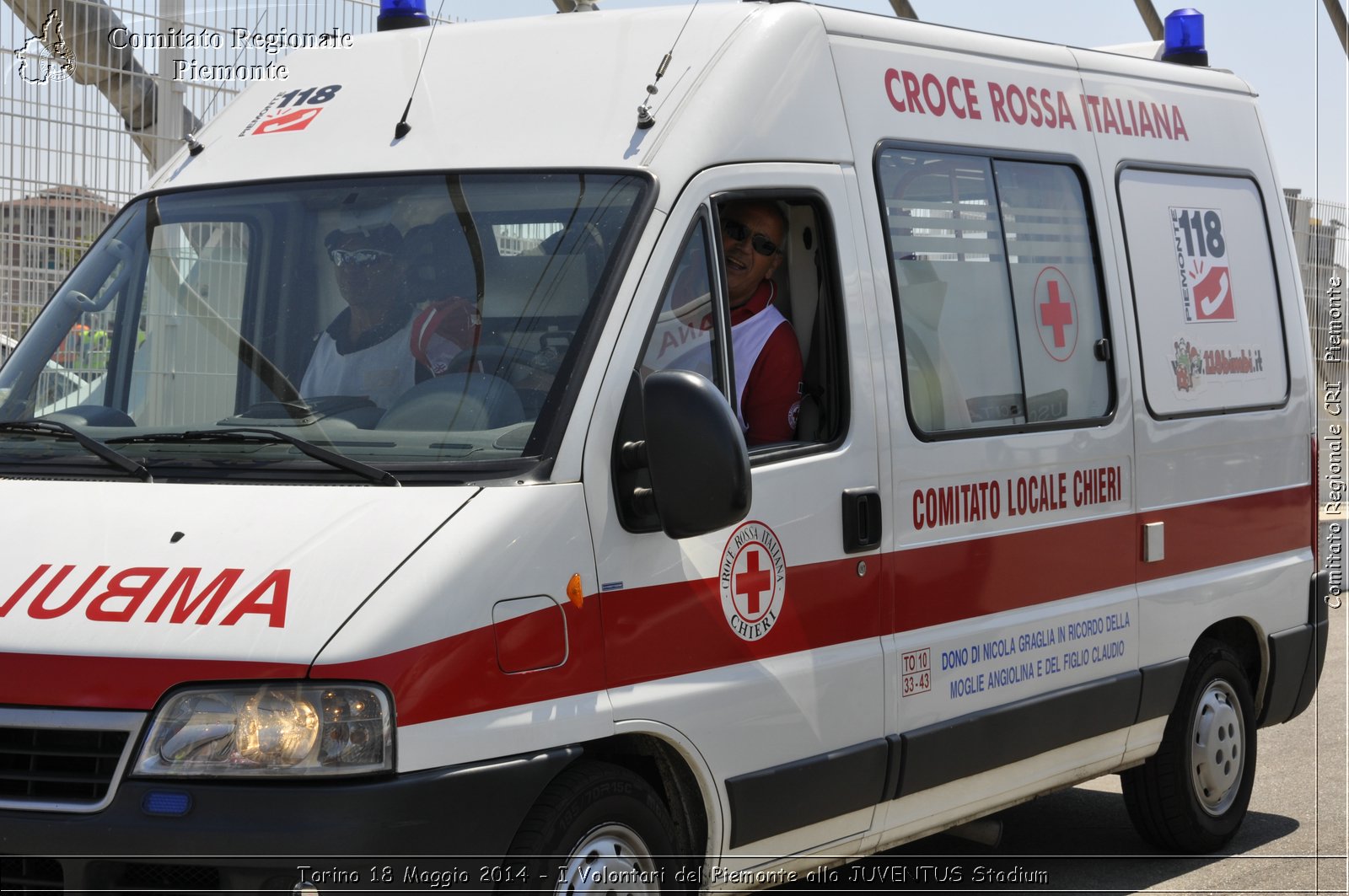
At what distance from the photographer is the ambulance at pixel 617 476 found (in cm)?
368

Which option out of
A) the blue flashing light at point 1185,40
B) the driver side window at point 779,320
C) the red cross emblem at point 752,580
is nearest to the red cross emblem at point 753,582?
the red cross emblem at point 752,580

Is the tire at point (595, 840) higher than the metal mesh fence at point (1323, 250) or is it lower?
lower

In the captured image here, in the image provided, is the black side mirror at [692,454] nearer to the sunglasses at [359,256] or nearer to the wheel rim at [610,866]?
the wheel rim at [610,866]

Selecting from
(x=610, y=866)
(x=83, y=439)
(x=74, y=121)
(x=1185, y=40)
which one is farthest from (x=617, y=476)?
(x=74, y=121)

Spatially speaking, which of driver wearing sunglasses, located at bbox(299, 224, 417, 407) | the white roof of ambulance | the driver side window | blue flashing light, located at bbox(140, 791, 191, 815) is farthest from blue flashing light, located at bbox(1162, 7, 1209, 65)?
blue flashing light, located at bbox(140, 791, 191, 815)

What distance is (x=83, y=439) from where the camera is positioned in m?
4.35

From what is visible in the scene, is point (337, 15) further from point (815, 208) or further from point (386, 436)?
point (386, 436)

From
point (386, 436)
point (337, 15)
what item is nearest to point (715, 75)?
point (386, 436)

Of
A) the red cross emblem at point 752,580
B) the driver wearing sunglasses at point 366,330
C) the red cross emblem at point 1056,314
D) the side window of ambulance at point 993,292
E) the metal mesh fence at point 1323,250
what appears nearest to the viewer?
the driver wearing sunglasses at point 366,330

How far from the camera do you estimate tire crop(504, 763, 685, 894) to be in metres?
3.93

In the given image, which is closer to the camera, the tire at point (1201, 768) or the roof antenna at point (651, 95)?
the roof antenna at point (651, 95)

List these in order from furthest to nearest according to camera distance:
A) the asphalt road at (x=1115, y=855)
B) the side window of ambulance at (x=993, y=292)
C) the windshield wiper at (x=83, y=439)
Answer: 1. the asphalt road at (x=1115, y=855)
2. the side window of ambulance at (x=993, y=292)
3. the windshield wiper at (x=83, y=439)

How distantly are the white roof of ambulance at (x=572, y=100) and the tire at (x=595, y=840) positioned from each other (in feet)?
4.76

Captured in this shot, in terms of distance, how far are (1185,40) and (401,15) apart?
3.20m
